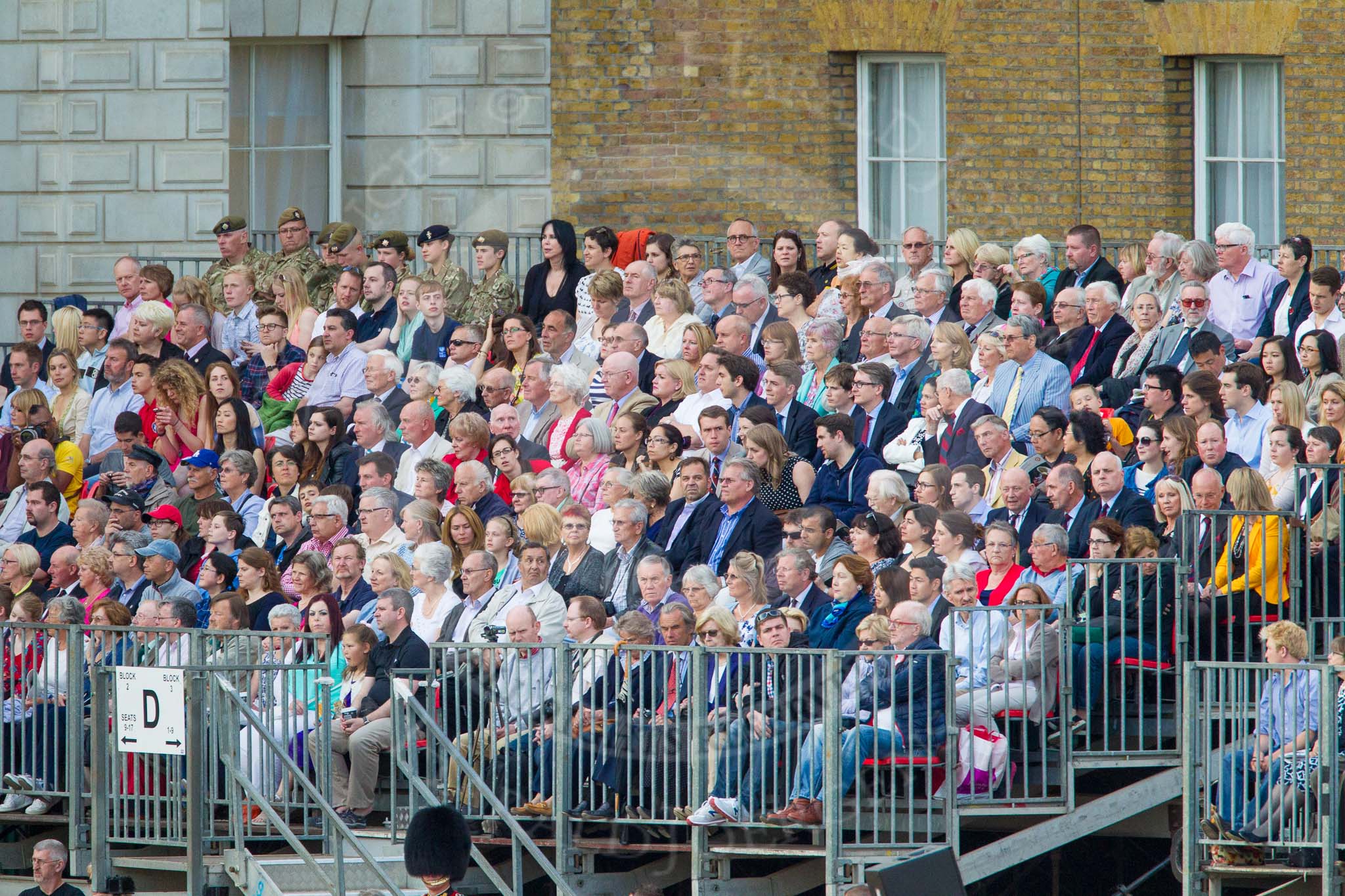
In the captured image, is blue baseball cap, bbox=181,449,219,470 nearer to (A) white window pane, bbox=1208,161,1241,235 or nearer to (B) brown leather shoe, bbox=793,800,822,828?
(B) brown leather shoe, bbox=793,800,822,828

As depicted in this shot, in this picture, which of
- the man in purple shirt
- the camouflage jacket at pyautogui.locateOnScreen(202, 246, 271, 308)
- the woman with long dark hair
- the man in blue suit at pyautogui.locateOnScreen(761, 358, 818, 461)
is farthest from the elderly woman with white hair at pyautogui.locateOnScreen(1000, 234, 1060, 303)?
the camouflage jacket at pyautogui.locateOnScreen(202, 246, 271, 308)

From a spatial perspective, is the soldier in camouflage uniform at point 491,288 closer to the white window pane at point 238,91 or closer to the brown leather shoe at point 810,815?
the white window pane at point 238,91

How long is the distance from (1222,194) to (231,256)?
8.94 metres

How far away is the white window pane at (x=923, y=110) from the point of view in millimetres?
23641

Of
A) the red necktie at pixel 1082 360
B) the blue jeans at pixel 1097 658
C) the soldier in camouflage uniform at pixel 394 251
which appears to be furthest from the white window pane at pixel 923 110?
the blue jeans at pixel 1097 658

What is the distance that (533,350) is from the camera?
18.3 m

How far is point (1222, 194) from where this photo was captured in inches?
909

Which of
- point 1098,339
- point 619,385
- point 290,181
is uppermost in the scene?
point 290,181

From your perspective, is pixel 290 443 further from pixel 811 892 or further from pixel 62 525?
pixel 811 892

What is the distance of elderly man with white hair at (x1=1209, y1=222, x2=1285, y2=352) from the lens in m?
17.5

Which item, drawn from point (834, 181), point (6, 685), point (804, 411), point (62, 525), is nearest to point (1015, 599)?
point (804, 411)

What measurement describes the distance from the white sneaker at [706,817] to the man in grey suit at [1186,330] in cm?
520

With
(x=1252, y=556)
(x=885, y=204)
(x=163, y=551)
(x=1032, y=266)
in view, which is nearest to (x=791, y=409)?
(x=1032, y=266)

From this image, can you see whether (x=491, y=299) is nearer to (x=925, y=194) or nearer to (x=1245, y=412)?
(x=925, y=194)
